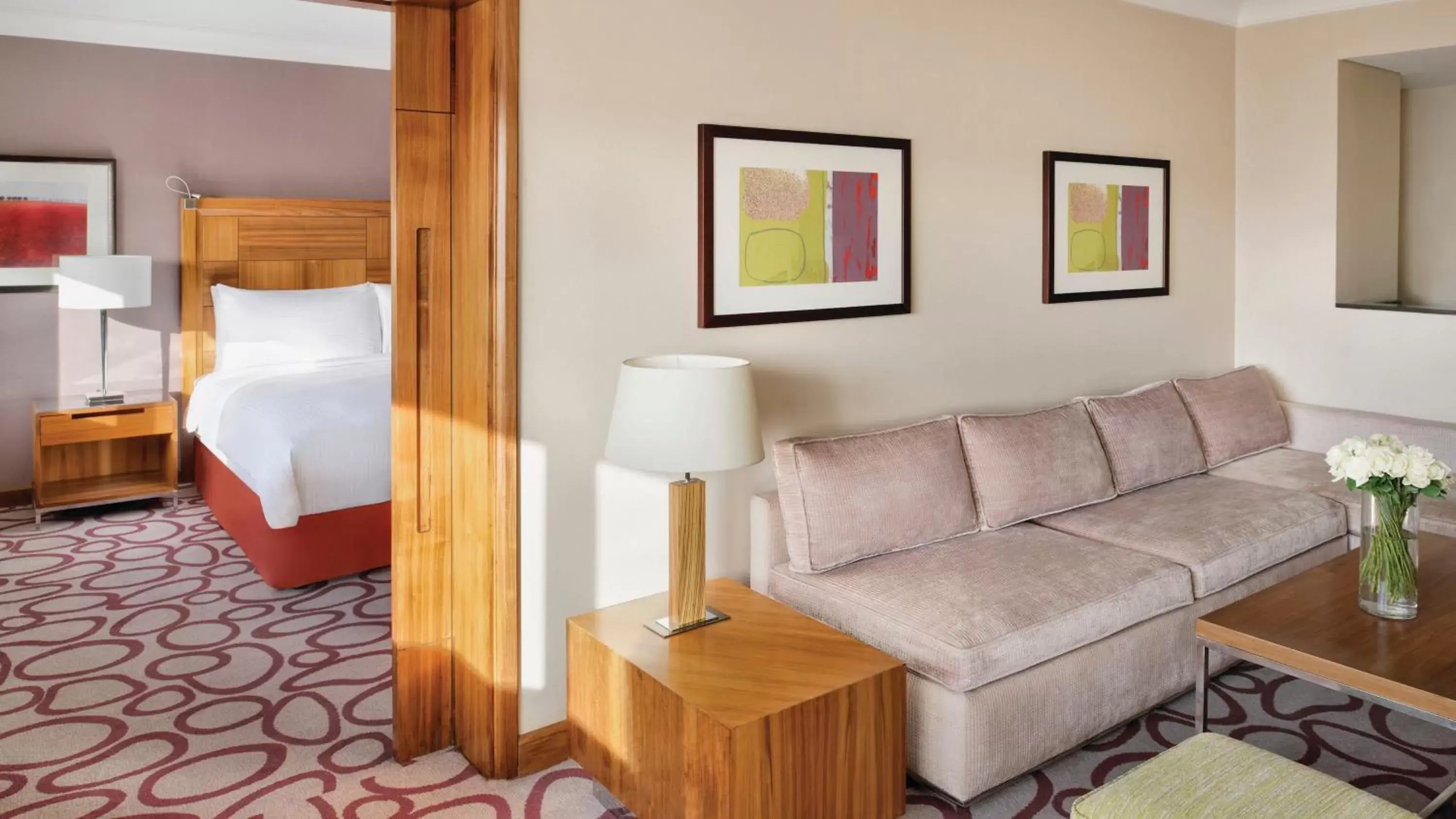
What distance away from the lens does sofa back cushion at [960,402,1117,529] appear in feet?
10.1

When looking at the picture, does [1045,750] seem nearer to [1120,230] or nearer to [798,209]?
[798,209]

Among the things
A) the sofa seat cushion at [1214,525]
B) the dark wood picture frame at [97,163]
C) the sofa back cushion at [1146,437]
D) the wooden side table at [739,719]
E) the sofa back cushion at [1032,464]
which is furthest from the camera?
the dark wood picture frame at [97,163]

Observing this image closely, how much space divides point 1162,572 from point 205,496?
4435mm

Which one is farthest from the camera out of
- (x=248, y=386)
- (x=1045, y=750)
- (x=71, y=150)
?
(x=71, y=150)

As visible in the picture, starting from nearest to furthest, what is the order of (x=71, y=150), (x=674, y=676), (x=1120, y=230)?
(x=674, y=676) < (x=1120, y=230) < (x=71, y=150)

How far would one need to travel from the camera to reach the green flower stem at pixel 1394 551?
2371mm

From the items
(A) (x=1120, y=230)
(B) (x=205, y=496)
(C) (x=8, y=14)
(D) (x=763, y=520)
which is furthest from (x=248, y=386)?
(A) (x=1120, y=230)

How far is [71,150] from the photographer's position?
→ 16.3ft

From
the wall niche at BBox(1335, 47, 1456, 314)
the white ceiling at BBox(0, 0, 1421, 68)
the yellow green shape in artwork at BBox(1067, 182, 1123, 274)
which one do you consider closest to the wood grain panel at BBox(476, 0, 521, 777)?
the yellow green shape in artwork at BBox(1067, 182, 1123, 274)

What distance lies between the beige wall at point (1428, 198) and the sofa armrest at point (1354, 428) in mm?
869

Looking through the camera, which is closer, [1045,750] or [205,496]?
[1045,750]

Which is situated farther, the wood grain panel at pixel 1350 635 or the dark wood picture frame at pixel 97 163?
the dark wood picture frame at pixel 97 163

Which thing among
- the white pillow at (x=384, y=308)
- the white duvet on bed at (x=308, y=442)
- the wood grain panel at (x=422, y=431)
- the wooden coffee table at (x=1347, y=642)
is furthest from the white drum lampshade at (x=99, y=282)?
the wooden coffee table at (x=1347, y=642)

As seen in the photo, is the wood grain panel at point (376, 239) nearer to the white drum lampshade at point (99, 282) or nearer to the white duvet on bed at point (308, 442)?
the white drum lampshade at point (99, 282)
